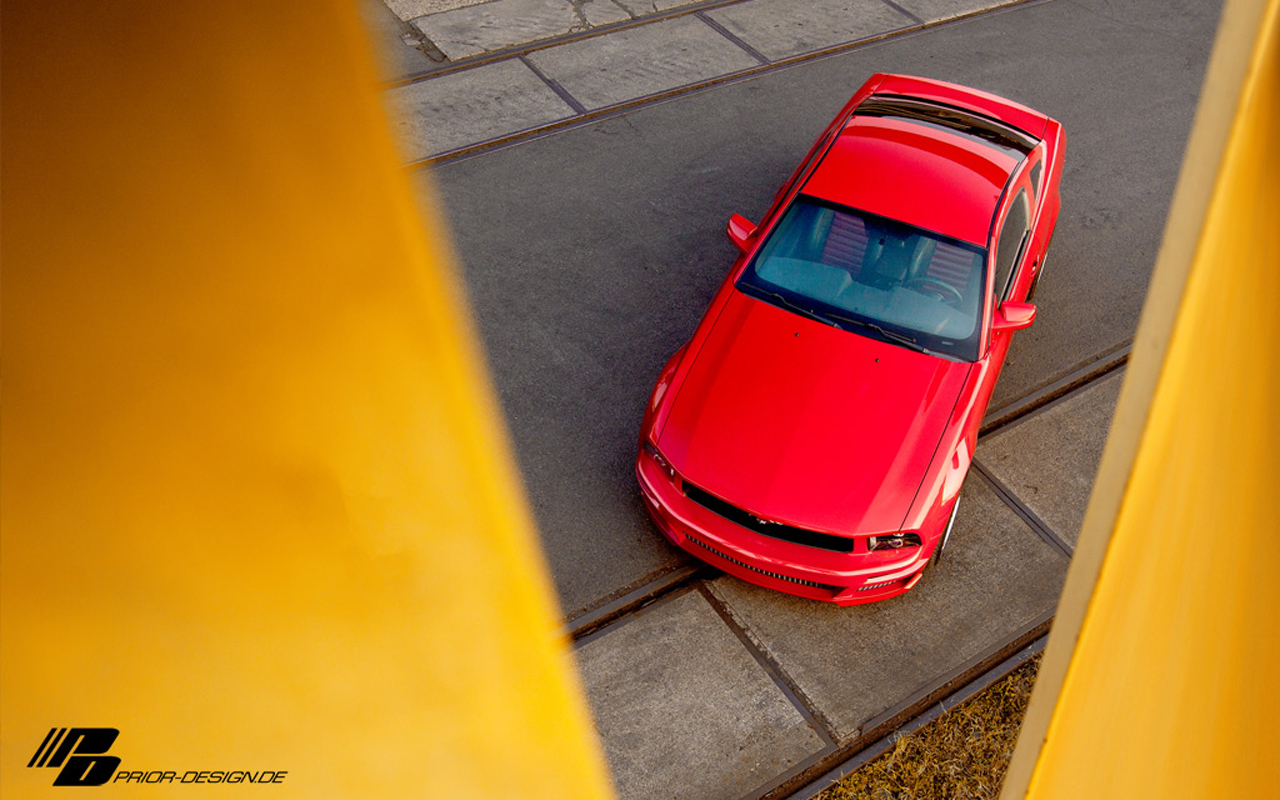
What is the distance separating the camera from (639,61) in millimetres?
9016

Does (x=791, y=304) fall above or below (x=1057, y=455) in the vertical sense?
above

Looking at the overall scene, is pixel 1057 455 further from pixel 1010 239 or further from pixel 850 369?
pixel 850 369

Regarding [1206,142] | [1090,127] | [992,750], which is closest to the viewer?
[1206,142]

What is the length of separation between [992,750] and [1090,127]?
6.09 m

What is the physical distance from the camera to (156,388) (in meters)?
0.38

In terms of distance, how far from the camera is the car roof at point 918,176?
17.0 feet

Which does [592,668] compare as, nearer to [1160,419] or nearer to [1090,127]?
[1160,419]

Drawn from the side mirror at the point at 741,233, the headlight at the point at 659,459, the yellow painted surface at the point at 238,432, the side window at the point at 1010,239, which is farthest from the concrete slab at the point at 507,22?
the yellow painted surface at the point at 238,432

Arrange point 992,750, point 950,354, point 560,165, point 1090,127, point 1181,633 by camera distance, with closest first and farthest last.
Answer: point 1181,633, point 992,750, point 950,354, point 560,165, point 1090,127

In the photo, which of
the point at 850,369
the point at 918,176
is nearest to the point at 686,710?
the point at 850,369

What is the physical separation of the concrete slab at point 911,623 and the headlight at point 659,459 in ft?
2.29

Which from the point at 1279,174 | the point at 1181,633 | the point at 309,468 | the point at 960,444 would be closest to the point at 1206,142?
the point at 1279,174

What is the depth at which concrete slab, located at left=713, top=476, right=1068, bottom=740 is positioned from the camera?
472cm

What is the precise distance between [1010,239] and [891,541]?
1882 mm
